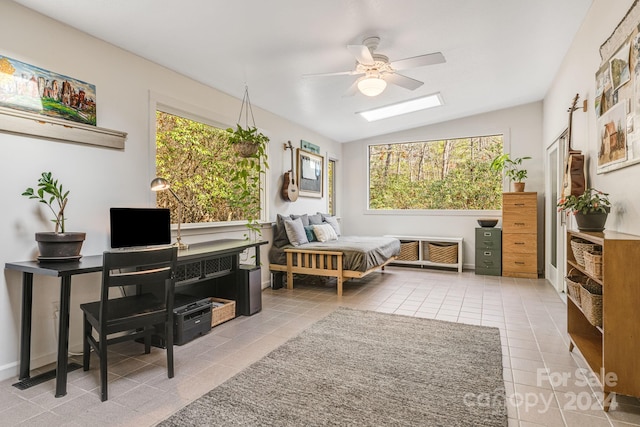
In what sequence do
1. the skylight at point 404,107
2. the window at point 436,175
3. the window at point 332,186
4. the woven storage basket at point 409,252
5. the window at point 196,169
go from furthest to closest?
the window at point 332,186 → the woven storage basket at point 409,252 → the window at point 436,175 → the skylight at point 404,107 → the window at point 196,169

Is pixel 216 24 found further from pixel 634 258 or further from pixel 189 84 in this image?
pixel 634 258

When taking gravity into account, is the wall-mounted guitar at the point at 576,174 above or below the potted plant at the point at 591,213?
above

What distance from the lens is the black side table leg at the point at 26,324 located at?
2.31 metres

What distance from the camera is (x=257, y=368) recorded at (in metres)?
2.48

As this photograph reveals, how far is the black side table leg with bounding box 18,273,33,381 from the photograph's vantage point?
231 centimetres

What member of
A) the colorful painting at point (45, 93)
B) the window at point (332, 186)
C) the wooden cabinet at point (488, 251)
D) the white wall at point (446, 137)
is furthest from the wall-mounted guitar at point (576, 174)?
the window at point (332, 186)

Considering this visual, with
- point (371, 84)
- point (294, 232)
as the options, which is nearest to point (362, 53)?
point (371, 84)

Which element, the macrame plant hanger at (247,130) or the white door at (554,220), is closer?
the macrame plant hanger at (247,130)

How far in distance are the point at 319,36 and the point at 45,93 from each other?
215 cm

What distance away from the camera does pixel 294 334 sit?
3178 millimetres

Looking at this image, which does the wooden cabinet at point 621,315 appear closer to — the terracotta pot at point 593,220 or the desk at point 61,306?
the terracotta pot at point 593,220

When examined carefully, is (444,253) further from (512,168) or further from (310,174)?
(310,174)

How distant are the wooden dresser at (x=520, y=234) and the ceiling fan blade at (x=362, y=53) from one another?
377cm

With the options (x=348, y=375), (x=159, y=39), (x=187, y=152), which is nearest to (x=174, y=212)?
(x=187, y=152)
